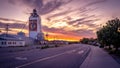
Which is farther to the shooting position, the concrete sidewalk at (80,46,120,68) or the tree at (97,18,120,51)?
the tree at (97,18,120,51)

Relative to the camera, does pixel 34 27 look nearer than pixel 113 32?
No

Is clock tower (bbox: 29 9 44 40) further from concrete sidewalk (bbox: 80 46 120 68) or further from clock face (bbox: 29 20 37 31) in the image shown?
concrete sidewalk (bbox: 80 46 120 68)

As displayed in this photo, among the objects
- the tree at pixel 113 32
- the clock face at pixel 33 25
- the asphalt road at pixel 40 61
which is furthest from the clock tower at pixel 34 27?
the asphalt road at pixel 40 61

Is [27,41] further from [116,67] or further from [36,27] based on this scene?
[116,67]

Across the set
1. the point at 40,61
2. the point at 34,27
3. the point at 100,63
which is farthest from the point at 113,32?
the point at 34,27

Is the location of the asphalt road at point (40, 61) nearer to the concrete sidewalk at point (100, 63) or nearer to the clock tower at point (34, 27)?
the concrete sidewalk at point (100, 63)

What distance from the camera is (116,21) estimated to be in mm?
35156

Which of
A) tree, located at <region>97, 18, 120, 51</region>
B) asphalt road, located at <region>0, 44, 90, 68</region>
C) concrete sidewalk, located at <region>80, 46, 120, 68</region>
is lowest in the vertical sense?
concrete sidewalk, located at <region>80, 46, 120, 68</region>

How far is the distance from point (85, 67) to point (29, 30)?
4855 inches

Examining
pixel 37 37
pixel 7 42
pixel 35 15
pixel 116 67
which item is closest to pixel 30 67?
pixel 116 67

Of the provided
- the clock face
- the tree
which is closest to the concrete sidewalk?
the tree

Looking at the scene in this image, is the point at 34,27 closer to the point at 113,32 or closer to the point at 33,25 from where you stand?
the point at 33,25

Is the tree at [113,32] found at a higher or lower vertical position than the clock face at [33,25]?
lower

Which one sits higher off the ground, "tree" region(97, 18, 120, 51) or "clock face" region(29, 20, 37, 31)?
"clock face" region(29, 20, 37, 31)
